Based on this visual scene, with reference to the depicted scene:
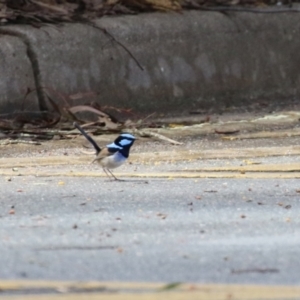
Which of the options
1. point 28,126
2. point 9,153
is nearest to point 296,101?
point 28,126

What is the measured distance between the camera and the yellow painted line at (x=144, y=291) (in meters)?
4.47

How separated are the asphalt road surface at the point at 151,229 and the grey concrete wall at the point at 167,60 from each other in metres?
4.17

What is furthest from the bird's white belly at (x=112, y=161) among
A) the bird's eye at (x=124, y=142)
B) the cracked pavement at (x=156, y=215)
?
the bird's eye at (x=124, y=142)

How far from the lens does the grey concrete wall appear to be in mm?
12461

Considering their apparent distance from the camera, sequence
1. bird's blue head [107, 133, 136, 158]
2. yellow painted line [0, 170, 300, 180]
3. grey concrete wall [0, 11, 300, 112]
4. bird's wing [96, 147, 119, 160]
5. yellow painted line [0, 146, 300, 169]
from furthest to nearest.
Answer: grey concrete wall [0, 11, 300, 112]
yellow painted line [0, 146, 300, 169]
bird's blue head [107, 133, 136, 158]
bird's wing [96, 147, 119, 160]
yellow painted line [0, 170, 300, 180]

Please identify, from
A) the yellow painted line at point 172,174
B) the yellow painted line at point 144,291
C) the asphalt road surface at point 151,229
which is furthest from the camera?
the yellow painted line at point 172,174

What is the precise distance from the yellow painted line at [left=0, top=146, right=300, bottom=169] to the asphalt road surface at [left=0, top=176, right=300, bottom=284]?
0.84 meters

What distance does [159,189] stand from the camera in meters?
7.74

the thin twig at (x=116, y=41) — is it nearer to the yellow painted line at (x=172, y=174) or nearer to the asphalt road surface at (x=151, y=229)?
the yellow painted line at (x=172, y=174)

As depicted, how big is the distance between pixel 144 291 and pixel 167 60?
359 inches

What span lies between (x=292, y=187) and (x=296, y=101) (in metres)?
6.74

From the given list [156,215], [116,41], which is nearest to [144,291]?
[156,215]

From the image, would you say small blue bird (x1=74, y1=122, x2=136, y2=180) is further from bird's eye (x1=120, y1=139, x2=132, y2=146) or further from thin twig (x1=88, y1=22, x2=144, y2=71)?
thin twig (x1=88, y1=22, x2=144, y2=71)

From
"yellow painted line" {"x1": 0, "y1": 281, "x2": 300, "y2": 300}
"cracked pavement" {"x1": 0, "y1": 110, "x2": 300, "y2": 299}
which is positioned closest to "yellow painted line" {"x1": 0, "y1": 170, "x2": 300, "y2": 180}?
"cracked pavement" {"x1": 0, "y1": 110, "x2": 300, "y2": 299}
